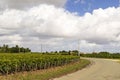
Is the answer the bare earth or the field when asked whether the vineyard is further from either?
the bare earth

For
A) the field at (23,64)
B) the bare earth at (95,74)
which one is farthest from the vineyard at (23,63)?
the bare earth at (95,74)

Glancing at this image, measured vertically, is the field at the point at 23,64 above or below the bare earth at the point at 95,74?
above

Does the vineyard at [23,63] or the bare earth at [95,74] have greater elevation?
the vineyard at [23,63]

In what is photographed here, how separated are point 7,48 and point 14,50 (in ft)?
19.0

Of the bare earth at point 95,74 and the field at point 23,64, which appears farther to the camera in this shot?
the field at point 23,64

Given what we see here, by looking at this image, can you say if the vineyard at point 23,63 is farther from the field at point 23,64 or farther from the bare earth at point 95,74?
the bare earth at point 95,74

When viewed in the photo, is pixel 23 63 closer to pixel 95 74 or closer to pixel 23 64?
pixel 23 64

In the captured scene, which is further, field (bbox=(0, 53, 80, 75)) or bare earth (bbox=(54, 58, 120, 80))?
field (bbox=(0, 53, 80, 75))

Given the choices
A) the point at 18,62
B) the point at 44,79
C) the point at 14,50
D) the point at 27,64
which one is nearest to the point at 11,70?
the point at 18,62

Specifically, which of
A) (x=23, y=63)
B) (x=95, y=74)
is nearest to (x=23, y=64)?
(x=23, y=63)

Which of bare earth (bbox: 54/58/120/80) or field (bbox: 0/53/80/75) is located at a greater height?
field (bbox: 0/53/80/75)

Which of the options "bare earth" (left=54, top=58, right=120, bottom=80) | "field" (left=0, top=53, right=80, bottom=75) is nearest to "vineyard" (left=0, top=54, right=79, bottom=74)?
"field" (left=0, top=53, right=80, bottom=75)

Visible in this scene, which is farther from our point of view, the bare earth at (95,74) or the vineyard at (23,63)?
the vineyard at (23,63)

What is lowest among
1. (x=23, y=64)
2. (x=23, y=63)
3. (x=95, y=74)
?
(x=95, y=74)
